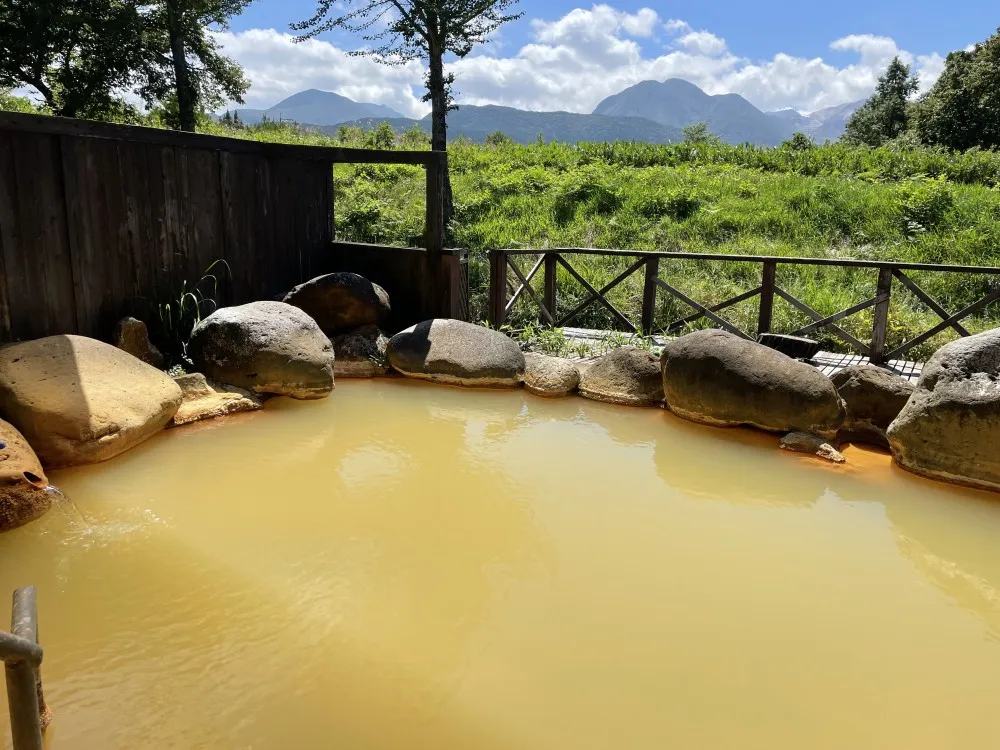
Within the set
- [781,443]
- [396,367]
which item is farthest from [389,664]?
[396,367]

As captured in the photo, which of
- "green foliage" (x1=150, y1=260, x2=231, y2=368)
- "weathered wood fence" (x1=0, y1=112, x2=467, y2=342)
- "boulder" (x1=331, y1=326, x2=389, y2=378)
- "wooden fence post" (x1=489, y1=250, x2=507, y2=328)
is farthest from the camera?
"wooden fence post" (x1=489, y1=250, x2=507, y2=328)

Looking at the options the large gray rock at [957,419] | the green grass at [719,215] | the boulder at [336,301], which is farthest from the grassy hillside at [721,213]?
the large gray rock at [957,419]

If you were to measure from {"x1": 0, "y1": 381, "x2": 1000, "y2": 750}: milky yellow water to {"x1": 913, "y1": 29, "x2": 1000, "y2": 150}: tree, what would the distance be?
2198 cm

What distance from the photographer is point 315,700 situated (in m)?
2.77

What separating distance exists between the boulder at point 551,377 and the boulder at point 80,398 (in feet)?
10.5

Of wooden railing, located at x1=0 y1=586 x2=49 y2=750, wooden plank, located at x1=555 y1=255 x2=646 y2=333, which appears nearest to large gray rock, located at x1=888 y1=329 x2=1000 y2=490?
wooden plank, located at x1=555 y1=255 x2=646 y2=333

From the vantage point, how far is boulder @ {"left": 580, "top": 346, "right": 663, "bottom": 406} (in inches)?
268

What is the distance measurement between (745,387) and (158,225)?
18.6ft

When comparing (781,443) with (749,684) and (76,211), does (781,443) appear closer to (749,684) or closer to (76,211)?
(749,684)

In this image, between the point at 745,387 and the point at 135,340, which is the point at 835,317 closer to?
the point at 745,387

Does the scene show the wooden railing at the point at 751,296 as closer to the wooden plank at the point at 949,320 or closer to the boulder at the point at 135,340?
the wooden plank at the point at 949,320

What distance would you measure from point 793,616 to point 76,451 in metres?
4.48

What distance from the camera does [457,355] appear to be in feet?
23.9

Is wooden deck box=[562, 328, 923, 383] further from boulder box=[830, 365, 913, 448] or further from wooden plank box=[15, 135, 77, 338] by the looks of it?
wooden plank box=[15, 135, 77, 338]
